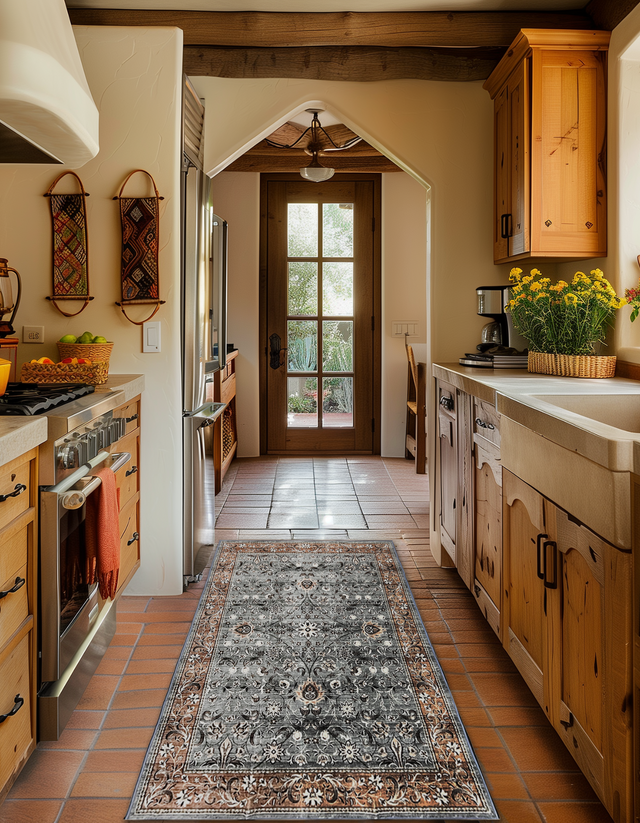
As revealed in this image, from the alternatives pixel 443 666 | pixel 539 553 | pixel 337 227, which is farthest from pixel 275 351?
pixel 539 553

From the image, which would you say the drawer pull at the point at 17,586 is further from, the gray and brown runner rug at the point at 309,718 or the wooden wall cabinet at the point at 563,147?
the wooden wall cabinet at the point at 563,147

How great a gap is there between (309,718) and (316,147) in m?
4.10

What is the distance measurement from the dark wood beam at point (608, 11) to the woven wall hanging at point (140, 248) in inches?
79.1

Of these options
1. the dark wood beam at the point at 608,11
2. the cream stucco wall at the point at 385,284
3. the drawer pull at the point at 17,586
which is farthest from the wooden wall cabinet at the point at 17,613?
the cream stucco wall at the point at 385,284

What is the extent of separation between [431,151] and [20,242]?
1974 millimetres

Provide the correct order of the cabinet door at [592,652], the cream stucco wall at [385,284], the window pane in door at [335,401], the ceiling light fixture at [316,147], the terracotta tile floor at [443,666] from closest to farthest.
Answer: the cabinet door at [592,652] → the terracotta tile floor at [443,666] → the ceiling light fixture at [316,147] → the cream stucco wall at [385,284] → the window pane in door at [335,401]

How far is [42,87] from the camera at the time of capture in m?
1.61

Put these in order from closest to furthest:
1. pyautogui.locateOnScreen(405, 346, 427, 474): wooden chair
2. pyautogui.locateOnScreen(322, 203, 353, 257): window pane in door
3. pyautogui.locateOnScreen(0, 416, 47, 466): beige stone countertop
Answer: pyautogui.locateOnScreen(0, 416, 47, 466): beige stone countertop < pyautogui.locateOnScreen(405, 346, 427, 474): wooden chair < pyautogui.locateOnScreen(322, 203, 353, 257): window pane in door

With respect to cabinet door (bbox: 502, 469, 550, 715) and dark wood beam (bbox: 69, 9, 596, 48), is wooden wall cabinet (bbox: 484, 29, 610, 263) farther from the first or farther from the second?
cabinet door (bbox: 502, 469, 550, 715)

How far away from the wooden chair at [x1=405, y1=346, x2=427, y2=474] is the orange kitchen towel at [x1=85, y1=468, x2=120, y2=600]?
9.23ft

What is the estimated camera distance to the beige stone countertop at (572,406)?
121 cm

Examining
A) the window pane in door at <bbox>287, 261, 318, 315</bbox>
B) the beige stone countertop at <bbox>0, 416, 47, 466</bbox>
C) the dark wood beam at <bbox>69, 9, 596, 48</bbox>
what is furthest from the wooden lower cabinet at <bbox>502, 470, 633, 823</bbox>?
the window pane in door at <bbox>287, 261, 318, 315</bbox>

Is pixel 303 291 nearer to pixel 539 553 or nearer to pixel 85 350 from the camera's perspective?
pixel 85 350

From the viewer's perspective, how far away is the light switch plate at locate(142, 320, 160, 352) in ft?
8.89
